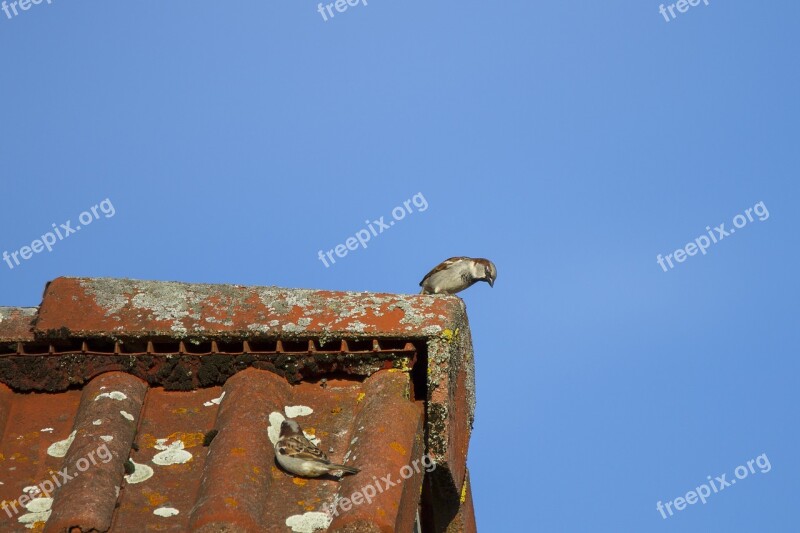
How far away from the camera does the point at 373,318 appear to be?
15.5ft

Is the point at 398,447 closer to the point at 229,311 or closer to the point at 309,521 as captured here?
the point at 309,521

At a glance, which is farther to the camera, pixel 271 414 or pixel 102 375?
pixel 102 375

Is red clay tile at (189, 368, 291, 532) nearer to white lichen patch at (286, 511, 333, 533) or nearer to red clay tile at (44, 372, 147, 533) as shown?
white lichen patch at (286, 511, 333, 533)

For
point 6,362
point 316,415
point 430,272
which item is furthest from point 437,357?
point 430,272

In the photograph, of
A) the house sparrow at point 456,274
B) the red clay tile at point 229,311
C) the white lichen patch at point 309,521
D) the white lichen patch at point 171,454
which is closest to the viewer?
the white lichen patch at point 309,521

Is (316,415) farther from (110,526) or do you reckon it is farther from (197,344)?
(110,526)

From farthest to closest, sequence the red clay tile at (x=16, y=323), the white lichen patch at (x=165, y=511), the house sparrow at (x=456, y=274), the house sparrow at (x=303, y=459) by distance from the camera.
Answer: the house sparrow at (x=456, y=274) < the red clay tile at (x=16, y=323) < the house sparrow at (x=303, y=459) < the white lichen patch at (x=165, y=511)

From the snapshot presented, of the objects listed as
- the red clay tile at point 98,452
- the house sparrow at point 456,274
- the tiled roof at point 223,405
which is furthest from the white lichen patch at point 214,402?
the house sparrow at point 456,274

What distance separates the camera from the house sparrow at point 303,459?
12.8 ft

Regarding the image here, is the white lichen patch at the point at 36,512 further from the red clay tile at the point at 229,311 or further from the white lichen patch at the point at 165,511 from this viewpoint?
the red clay tile at the point at 229,311

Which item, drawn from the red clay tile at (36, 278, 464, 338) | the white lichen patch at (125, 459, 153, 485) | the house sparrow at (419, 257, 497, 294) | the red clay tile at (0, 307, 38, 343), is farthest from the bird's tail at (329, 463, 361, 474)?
the house sparrow at (419, 257, 497, 294)

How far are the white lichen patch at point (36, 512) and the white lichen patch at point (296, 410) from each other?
3.12 feet

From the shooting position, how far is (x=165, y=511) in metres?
3.82

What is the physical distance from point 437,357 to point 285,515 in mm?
991
